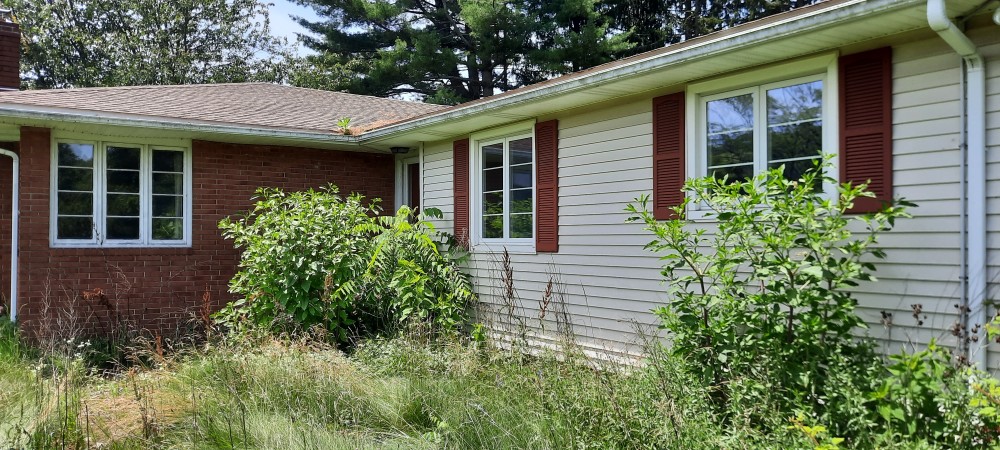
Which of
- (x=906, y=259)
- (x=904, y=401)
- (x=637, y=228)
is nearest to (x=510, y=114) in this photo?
(x=637, y=228)

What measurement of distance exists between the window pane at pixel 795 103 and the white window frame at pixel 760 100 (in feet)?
0.13

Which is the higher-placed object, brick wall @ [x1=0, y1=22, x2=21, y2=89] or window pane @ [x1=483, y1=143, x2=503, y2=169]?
brick wall @ [x1=0, y1=22, x2=21, y2=89]

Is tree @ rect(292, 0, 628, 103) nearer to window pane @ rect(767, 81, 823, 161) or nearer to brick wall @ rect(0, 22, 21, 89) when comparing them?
brick wall @ rect(0, 22, 21, 89)

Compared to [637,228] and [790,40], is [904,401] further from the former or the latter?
[637,228]

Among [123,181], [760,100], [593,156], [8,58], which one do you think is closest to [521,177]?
[593,156]

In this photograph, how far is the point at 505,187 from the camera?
7797 millimetres

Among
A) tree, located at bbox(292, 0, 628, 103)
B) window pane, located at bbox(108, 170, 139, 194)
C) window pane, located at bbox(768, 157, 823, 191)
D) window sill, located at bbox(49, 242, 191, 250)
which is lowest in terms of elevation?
window sill, located at bbox(49, 242, 191, 250)

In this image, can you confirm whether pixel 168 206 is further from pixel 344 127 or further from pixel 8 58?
pixel 8 58

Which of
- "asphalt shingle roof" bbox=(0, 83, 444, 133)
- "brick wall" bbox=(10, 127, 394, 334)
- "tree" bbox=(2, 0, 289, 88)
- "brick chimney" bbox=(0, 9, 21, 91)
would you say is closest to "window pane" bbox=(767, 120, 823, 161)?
"asphalt shingle roof" bbox=(0, 83, 444, 133)

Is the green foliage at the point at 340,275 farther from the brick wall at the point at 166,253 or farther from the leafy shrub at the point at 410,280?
the brick wall at the point at 166,253

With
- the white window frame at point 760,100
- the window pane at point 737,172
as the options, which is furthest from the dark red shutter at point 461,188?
the window pane at point 737,172

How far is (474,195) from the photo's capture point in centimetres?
819

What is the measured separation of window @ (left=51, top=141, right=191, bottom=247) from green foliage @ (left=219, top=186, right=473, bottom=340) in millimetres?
1023

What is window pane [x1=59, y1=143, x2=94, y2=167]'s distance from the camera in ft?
26.1
